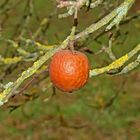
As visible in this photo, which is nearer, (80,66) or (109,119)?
(80,66)

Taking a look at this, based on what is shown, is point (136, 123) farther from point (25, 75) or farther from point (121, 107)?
point (25, 75)

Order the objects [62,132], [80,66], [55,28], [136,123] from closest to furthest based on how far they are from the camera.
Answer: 1. [80,66]
2. [136,123]
3. [62,132]
4. [55,28]

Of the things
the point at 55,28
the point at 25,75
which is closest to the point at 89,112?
the point at 55,28

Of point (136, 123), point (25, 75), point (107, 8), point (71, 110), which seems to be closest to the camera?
point (25, 75)

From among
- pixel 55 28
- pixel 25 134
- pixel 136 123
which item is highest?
pixel 55 28

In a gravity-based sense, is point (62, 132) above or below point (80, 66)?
below

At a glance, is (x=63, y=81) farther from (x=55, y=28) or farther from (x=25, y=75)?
(x=55, y=28)
